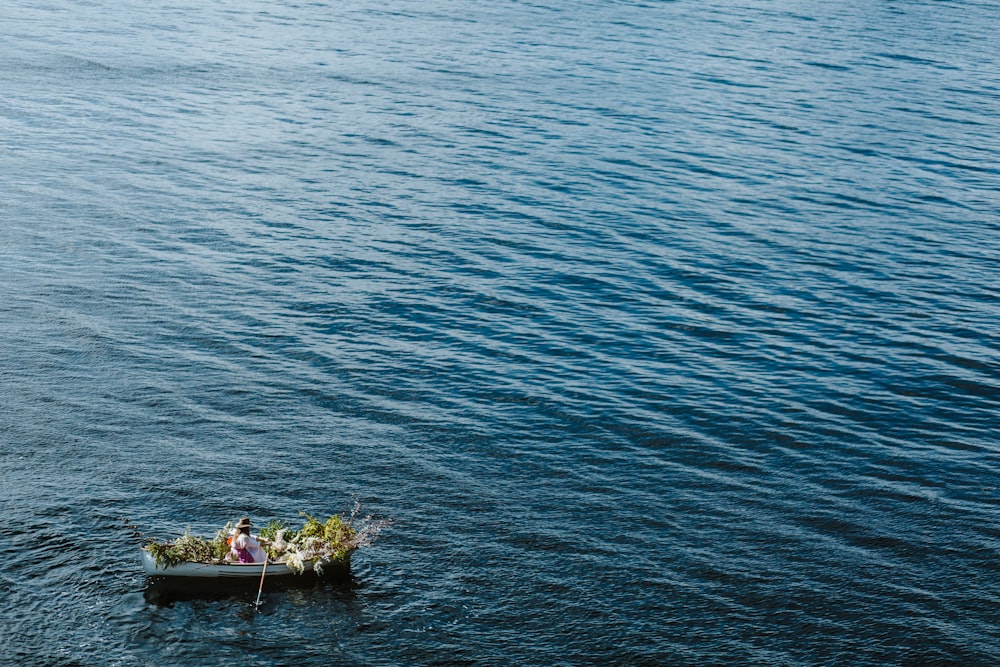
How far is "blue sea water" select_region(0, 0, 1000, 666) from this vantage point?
36188 mm

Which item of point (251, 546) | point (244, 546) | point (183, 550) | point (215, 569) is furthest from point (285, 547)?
point (183, 550)

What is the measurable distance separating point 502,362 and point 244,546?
1944 cm

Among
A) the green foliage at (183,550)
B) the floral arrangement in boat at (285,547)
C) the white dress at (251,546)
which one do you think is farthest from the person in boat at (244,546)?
the green foliage at (183,550)

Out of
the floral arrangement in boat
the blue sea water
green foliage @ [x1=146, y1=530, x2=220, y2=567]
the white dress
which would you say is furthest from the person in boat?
the blue sea water

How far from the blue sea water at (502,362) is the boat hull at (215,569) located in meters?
0.79

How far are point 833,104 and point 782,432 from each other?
200 feet

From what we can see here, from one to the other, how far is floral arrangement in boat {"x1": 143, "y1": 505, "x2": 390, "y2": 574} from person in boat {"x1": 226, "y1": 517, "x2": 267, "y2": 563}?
0.23m

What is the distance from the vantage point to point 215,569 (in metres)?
35.5

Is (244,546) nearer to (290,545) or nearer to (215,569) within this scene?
(215,569)

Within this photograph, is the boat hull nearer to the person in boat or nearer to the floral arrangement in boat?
the floral arrangement in boat

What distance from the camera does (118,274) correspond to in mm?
59531

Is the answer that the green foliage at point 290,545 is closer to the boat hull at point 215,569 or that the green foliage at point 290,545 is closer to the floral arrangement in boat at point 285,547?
the floral arrangement in boat at point 285,547

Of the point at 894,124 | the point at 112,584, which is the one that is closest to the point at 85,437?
the point at 112,584

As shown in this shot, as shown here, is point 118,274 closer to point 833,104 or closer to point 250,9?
point 833,104
